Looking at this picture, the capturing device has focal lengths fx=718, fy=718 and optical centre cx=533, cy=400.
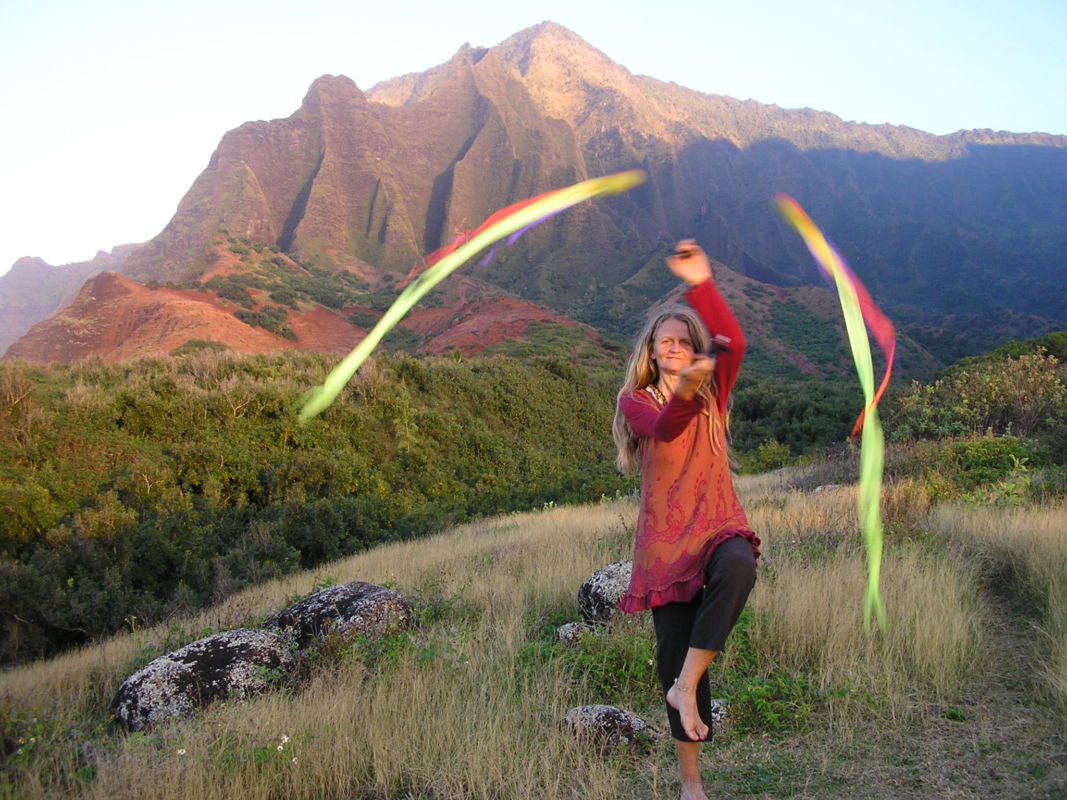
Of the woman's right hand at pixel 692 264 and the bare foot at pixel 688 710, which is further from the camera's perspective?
the woman's right hand at pixel 692 264

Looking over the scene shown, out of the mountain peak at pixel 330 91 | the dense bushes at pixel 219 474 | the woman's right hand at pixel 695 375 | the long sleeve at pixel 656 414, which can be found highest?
the mountain peak at pixel 330 91

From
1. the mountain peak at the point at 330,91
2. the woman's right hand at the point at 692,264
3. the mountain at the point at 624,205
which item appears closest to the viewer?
the woman's right hand at the point at 692,264

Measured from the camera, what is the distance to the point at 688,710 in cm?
291

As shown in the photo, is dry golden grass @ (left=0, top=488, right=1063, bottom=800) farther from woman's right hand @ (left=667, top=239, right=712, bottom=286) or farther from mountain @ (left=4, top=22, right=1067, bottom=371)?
mountain @ (left=4, top=22, right=1067, bottom=371)

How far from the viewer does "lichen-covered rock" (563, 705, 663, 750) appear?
3.72 metres

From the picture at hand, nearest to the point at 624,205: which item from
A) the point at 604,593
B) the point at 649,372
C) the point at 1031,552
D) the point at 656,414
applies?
the point at 1031,552

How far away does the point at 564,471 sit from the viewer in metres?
25.3

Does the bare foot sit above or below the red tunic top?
below

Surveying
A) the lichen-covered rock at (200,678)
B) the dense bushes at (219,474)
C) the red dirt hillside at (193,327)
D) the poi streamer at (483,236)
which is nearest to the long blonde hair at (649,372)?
the poi streamer at (483,236)

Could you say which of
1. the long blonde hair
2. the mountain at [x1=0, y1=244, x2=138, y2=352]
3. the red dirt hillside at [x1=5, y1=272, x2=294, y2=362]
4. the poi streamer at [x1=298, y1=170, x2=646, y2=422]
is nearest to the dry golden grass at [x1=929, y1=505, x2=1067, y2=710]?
the long blonde hair

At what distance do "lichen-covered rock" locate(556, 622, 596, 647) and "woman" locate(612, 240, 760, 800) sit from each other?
1.97 m

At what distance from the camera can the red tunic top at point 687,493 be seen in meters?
2.99

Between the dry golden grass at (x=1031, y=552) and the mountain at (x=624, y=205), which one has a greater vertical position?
the mountain at (x=624, y=205)

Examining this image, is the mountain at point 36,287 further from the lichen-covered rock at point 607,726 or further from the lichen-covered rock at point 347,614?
the lichen-covered rock at point 607,726
